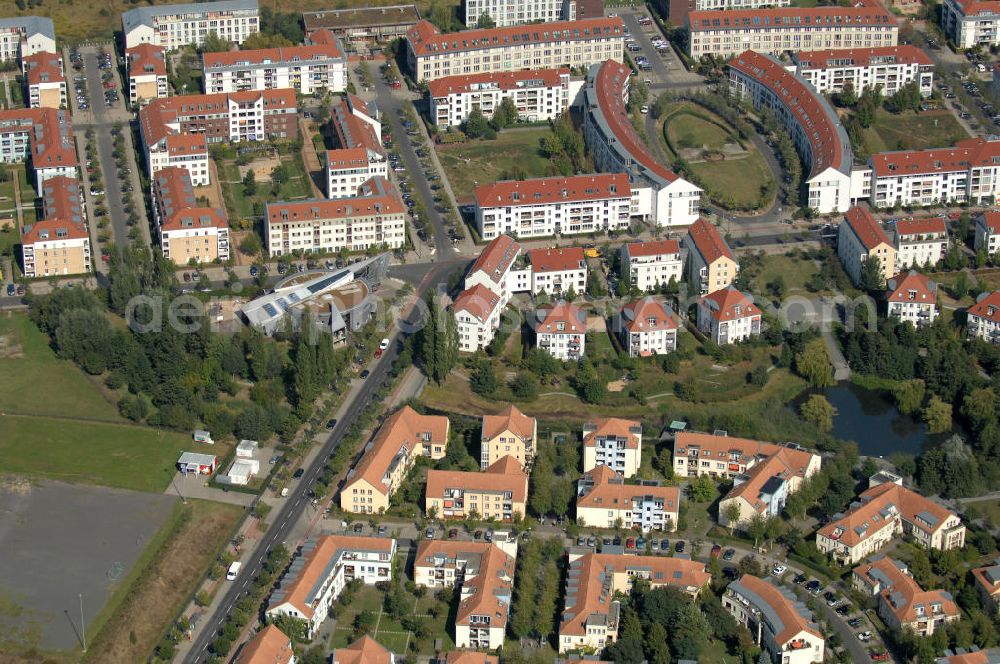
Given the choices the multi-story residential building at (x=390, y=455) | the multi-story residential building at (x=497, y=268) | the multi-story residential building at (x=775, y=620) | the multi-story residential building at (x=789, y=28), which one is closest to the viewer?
the multi-story residential building at (x=775, y=620)

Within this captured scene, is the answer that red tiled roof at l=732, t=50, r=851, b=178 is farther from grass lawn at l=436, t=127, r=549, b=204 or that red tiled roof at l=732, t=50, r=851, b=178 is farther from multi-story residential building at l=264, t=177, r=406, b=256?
multi-story residential building at l=264, t=177, r=406, b=256

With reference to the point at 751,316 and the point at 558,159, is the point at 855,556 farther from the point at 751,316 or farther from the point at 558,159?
the point at 558,159

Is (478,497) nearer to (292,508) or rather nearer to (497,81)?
(292,508)

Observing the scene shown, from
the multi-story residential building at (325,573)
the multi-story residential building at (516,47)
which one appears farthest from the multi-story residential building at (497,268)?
the multi-story residential building at (516,47)

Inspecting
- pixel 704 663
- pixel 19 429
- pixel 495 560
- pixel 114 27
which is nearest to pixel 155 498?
pixel 19 429

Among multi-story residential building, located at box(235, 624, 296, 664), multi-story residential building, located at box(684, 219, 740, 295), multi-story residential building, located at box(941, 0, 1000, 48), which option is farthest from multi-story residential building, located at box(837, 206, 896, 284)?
multi-story residential building, located at box(235, 624, 296, 664)

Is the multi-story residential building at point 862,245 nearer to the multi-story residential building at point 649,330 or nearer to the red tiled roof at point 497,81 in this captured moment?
the multi-story residential building at point 649,330

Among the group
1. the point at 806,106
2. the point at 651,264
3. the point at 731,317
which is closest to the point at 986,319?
the point at 731,317
